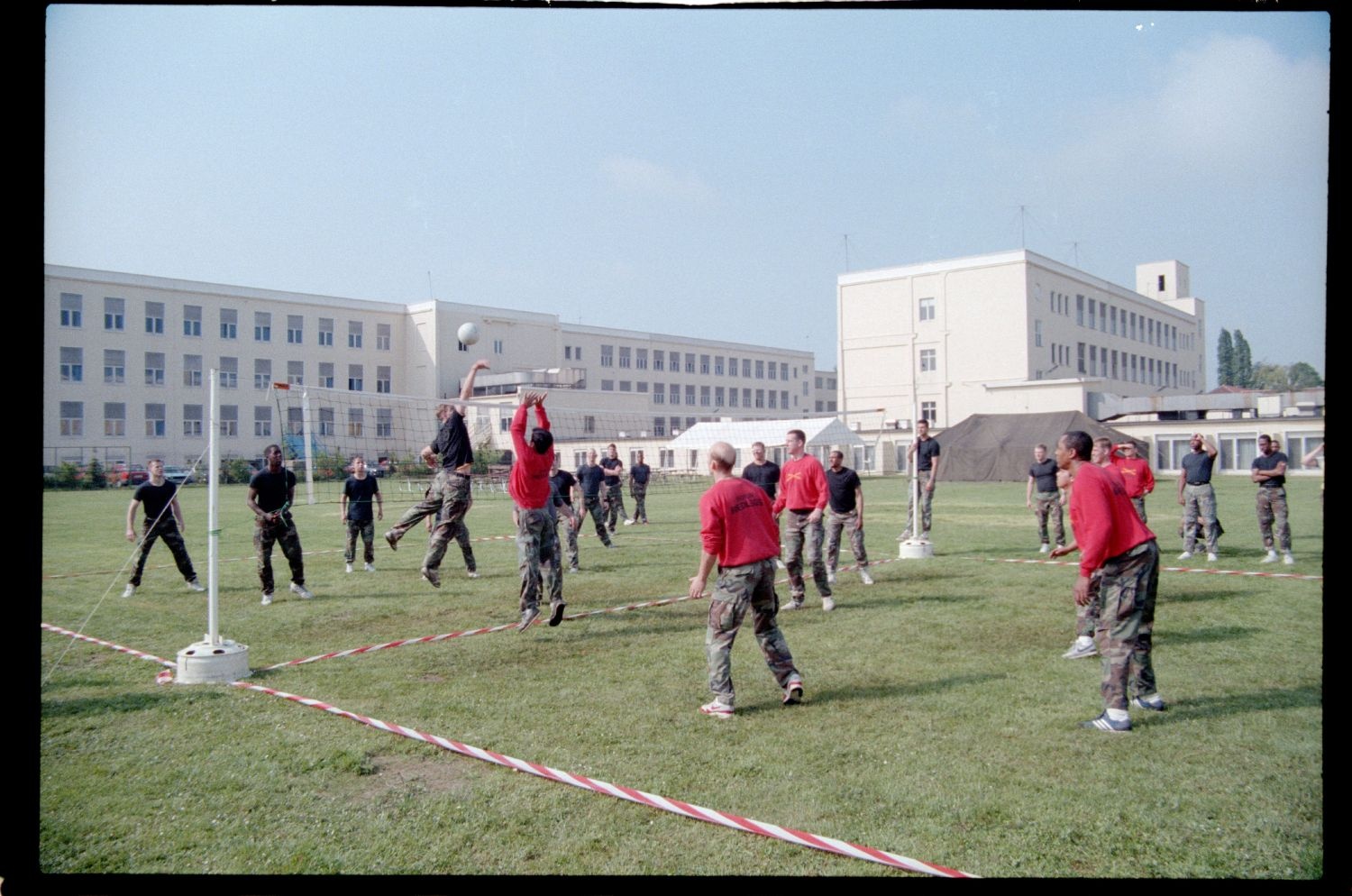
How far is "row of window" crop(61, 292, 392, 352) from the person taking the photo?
1893 inches

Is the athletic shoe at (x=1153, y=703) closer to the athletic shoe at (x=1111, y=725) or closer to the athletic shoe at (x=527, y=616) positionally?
the athletic shoe at (x=1111, y=725)

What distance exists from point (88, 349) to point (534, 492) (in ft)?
162

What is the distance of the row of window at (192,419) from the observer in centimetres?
4747

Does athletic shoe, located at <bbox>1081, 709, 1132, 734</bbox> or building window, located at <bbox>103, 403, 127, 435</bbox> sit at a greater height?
building window, located at <bbox>103, 403, 127, 435</bbox>

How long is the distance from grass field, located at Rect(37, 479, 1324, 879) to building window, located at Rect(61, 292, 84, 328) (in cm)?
4422

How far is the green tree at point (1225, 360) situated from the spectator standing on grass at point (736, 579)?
101 m

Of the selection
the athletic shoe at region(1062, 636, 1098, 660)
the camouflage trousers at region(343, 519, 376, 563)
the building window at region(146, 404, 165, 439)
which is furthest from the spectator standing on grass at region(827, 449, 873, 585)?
the building window at region(146, 404, 165, 439)

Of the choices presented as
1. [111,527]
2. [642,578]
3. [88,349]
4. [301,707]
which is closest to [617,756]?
[301,707]

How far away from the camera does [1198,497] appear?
14.6m

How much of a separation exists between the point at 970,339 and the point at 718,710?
5360 centimetres

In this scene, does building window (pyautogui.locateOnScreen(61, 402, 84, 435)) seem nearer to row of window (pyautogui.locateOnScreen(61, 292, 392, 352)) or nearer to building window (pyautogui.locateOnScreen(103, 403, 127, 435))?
building window (pyautogui.locateOnScreen(103, 403, 127, 435))

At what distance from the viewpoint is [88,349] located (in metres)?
48.3

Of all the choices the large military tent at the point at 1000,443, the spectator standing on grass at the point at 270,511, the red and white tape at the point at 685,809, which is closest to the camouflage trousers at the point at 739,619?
the red and white tape at the point at 685,809

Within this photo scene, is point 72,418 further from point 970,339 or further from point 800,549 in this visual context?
point 970,339
